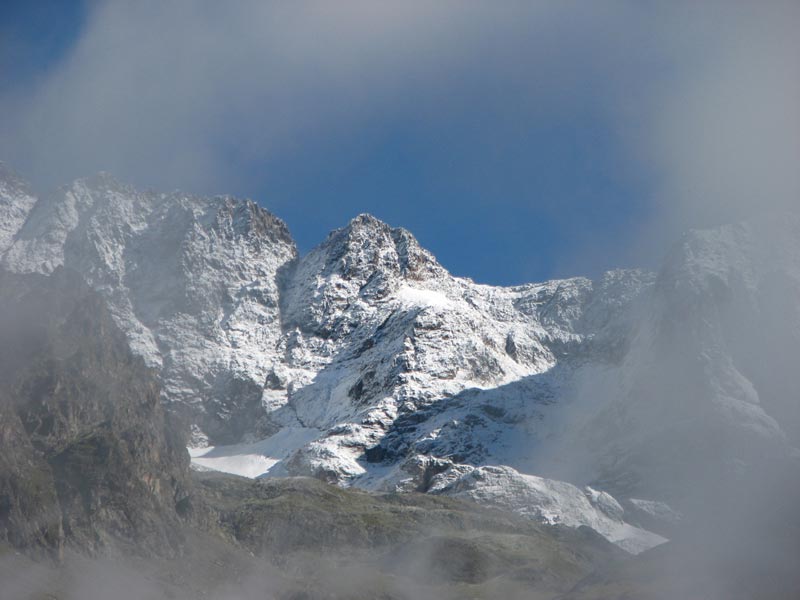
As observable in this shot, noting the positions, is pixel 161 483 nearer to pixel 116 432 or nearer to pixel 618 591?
pixel 116 432

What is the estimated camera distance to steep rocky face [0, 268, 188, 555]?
126m

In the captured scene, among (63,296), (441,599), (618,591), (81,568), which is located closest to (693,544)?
(618,591)

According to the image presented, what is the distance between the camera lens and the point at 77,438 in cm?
14275

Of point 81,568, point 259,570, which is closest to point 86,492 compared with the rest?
point 81,568

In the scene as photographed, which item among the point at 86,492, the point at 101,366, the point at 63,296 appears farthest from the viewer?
the point at 63,296

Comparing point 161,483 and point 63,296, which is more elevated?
point 63,296

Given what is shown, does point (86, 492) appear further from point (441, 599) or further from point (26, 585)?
point (441, 599)

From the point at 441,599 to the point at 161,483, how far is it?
40.5 meters

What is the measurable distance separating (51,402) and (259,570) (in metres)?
34.8

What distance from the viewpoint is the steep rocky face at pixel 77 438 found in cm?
12650

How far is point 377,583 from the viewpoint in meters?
154

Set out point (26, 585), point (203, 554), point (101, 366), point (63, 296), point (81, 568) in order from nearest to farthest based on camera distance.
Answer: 1. point (26, 585)
2. point (81, 568)
3. point (203, 554)
4. point (101, 366)
5. point (63, 296)

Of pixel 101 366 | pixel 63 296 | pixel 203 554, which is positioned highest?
pixel 63 296

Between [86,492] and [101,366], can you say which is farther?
[101,366]
